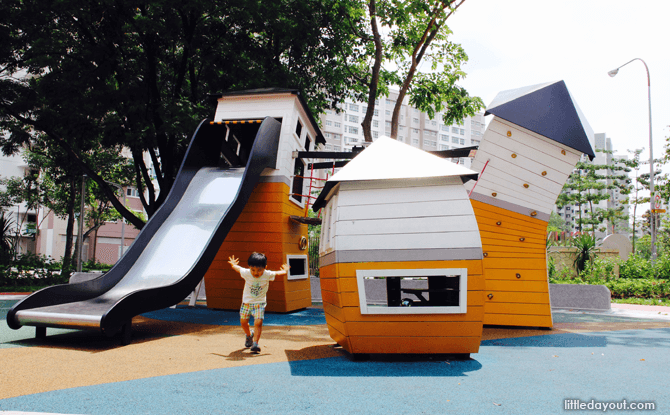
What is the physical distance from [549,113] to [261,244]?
7121 millimetres

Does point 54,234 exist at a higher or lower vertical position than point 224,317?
higher

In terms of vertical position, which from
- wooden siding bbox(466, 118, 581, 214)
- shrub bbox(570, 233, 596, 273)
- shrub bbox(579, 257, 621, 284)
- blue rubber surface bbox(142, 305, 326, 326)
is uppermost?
wooden siding bbox(466, 118, 581, 214)

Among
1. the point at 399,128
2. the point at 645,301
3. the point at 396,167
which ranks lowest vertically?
the point at 645,301

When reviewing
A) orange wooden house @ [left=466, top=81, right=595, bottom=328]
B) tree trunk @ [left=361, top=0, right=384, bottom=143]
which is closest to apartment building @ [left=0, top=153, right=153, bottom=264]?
tree trunk @ [left=361, top=0, right=384, bottom=143]

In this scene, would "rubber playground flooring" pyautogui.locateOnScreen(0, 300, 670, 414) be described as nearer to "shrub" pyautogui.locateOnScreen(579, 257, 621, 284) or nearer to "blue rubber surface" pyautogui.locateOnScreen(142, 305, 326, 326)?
"blue rubber surface" pyautogui.locateOnScreen(142, 305, 326, 326)

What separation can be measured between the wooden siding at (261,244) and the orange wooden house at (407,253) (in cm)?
556

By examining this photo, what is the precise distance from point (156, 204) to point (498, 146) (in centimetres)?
1215

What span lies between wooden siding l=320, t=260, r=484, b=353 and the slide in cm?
308

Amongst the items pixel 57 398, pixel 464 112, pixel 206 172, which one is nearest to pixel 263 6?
pixel 206 172

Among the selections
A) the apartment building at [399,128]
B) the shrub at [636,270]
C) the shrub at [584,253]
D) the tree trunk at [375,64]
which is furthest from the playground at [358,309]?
the apartment building at [399,128]

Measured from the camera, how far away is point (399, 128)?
81.9 m

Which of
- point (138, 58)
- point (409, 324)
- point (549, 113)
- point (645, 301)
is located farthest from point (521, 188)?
point (138, 58)

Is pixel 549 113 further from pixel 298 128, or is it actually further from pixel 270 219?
pixel 270 219

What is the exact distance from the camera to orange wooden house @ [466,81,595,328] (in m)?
8.91
